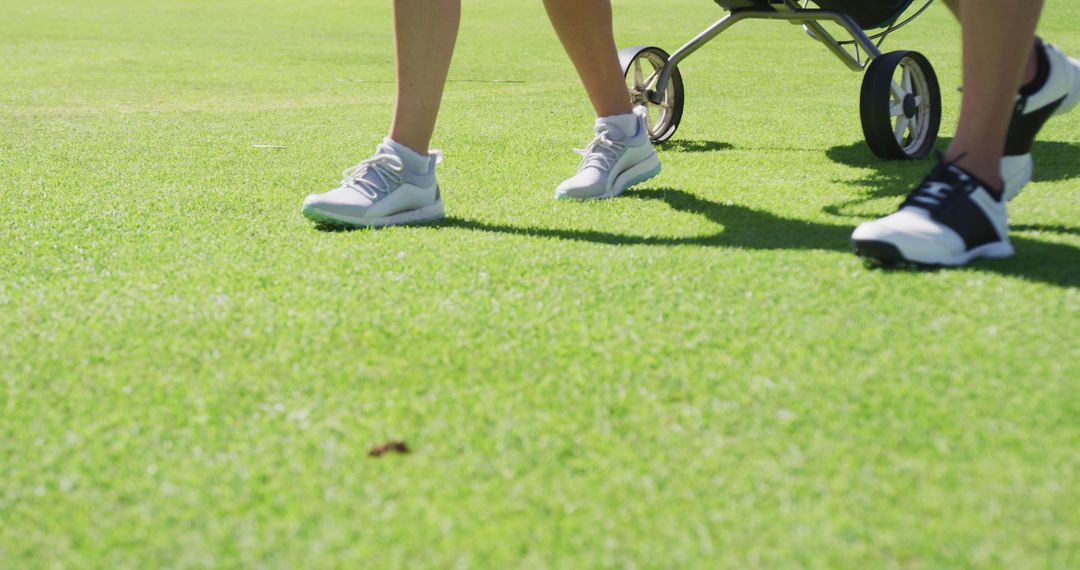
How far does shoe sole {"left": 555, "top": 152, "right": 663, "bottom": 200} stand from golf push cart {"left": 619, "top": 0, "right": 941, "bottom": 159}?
697 millimetres

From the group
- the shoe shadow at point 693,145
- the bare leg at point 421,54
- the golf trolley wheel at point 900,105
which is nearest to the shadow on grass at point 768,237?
the bare leg at point 421,54

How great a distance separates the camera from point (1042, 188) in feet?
8.04

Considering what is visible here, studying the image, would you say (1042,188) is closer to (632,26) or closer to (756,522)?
(756,522)

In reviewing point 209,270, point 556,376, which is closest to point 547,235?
point 209,270

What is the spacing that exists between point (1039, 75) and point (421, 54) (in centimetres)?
122

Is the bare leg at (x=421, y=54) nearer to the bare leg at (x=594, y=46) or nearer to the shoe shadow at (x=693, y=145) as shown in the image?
the bare leg at (x=594, y=46)

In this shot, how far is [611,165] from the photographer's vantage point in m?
2.57

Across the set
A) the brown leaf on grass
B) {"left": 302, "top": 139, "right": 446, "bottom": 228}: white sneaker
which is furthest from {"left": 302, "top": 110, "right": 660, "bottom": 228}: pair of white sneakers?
the brown leaf on grass

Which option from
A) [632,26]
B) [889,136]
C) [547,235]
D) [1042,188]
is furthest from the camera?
[632,26]

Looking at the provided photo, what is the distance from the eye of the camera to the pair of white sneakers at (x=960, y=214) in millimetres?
1706

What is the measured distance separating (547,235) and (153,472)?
111 cm

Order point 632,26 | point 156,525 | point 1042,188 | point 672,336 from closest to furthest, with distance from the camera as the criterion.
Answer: point 156,525
point 672,336
point 1042,188
point 632,26

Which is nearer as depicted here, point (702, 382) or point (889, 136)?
point (702, 382)

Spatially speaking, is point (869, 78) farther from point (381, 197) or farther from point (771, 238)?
point (381, 197)
